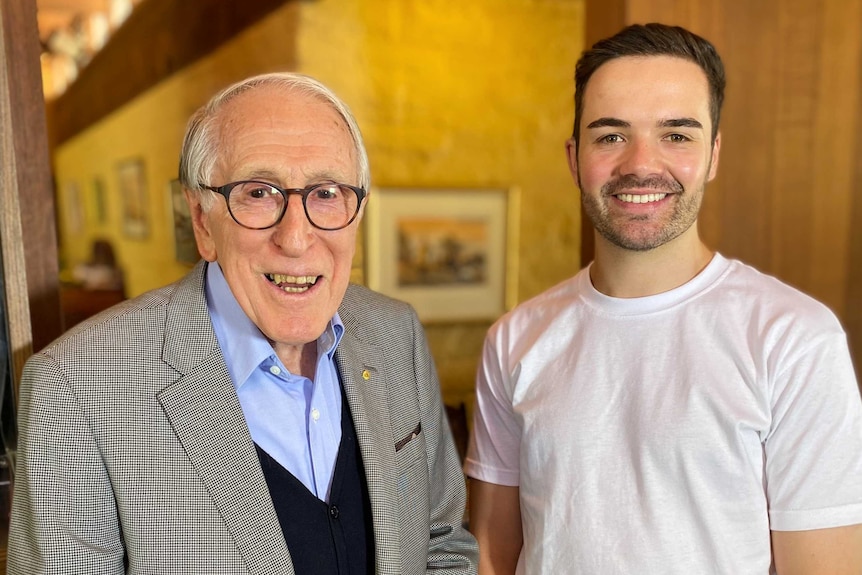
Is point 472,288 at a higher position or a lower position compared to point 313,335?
lower

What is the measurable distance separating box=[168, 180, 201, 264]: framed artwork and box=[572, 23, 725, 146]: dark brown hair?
2.97 ft

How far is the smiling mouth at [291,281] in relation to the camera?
116 centimetres

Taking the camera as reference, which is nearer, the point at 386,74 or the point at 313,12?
the point at 313,12

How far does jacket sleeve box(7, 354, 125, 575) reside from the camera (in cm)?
97

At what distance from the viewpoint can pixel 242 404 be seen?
115 cm

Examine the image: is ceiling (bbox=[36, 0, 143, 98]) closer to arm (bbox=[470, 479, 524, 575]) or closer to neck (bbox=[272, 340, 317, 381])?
neck (bbox=[272, 340, 317, 381])

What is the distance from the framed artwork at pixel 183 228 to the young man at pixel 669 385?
770 millimetres

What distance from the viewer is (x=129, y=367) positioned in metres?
1.05

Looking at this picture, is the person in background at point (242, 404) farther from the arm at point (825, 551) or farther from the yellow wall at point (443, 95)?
the yellow wall at point (443, 95)

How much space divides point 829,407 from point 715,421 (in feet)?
0.58

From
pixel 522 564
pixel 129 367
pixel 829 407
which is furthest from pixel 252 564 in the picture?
pixel 829 407

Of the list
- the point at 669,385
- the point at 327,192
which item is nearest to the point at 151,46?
the point at 327,192

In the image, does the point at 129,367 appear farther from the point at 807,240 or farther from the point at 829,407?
the point at 807,240

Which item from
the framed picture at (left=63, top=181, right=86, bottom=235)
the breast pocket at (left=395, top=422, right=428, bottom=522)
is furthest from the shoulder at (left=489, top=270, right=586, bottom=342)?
the framed picture at (left=63, top=181, right=86, bottom=235)
